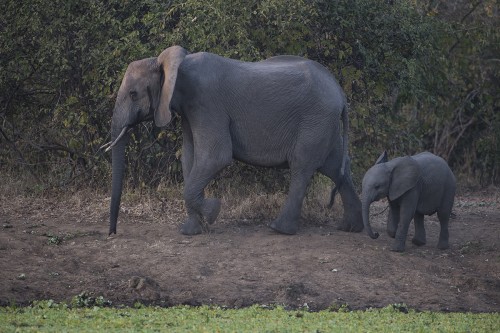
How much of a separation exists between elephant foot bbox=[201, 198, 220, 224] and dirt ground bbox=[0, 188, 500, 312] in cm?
21

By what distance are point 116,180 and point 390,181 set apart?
2.90 meters

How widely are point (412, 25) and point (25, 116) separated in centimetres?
513

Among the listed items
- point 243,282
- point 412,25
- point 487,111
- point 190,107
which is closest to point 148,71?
point 190,107

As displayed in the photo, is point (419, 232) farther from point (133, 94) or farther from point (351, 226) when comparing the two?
point (133, 94)

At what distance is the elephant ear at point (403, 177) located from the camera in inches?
436

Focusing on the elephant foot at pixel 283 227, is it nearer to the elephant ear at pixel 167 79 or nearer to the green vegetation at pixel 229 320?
the elephant ear at pixel 167 79

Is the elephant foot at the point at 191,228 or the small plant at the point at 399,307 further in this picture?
the elephant foot at the point at 191,228

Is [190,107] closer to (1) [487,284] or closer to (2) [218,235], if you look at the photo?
(2) [218,235]

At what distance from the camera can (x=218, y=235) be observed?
11234 millimetres

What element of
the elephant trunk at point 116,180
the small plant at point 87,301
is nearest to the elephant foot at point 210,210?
the elephant trunk at point 116,180

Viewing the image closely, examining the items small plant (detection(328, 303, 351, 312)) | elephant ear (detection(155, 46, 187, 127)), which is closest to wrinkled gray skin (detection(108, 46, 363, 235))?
elephant ear (detection(155, 46, 187, 127))

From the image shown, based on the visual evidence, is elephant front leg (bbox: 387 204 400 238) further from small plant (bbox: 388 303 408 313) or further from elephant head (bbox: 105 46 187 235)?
elephant head (bbox: 105 46 187 235)

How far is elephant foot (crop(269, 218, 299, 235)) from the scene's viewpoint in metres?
11.3

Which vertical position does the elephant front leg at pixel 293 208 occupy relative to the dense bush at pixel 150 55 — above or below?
below
